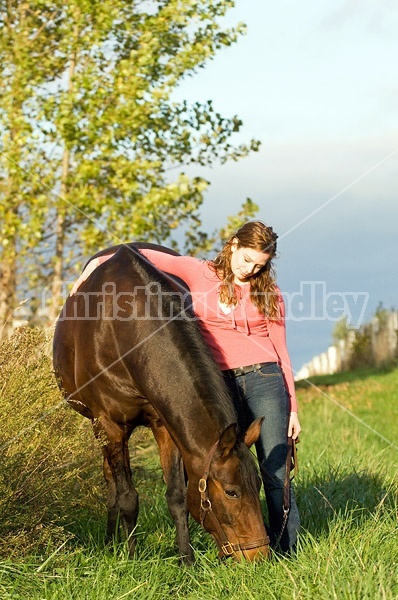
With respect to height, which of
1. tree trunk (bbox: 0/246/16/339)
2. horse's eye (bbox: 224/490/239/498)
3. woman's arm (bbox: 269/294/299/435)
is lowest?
horse's eye (bbox: 224/490/239/498)

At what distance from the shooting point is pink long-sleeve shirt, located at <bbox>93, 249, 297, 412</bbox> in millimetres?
4852

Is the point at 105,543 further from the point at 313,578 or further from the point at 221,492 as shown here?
the point at 313,578

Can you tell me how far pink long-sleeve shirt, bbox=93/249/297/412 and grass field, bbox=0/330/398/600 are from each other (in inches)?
39.6

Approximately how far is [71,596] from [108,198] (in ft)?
26.6

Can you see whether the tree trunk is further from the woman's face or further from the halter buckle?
the halter buckle

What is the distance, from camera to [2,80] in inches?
522

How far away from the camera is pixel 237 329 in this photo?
4.88 meters

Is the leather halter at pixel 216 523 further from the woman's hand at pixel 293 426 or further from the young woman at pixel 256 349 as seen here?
the woman's hand at pixel 293 426

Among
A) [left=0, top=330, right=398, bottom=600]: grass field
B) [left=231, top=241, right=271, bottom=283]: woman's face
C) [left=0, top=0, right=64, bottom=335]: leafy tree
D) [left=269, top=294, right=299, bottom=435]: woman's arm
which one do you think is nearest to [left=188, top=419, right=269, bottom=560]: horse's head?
[left=0, top=330, right=398, bottom=600]: grass field

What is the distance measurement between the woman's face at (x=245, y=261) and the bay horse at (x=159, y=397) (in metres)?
0.39

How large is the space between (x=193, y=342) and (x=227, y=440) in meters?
0.69

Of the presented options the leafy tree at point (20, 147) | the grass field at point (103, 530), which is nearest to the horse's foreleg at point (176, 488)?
the grass field at point (103, 530)

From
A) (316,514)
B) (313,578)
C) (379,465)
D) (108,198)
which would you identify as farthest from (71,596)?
(108,198)

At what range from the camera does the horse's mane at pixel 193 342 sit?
436cm
